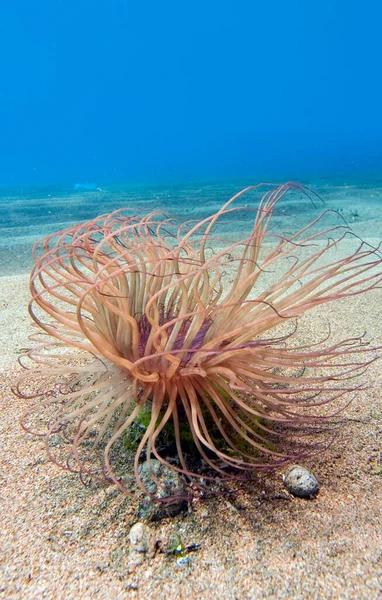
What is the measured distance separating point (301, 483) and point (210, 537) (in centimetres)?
40

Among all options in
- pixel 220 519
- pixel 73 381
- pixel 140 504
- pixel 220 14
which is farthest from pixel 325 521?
pixel 220 14

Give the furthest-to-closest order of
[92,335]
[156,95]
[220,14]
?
1. [156,95]
2. [220,14]
3. [92,335]

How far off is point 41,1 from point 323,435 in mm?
88140

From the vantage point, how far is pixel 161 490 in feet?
4.99

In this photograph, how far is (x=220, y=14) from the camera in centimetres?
8119

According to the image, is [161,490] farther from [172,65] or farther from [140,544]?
[172,65]

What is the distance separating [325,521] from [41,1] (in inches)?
3485

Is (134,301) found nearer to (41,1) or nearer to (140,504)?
(140,504)

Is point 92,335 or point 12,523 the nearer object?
point 12,523

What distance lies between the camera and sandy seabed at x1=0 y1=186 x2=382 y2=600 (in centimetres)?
126

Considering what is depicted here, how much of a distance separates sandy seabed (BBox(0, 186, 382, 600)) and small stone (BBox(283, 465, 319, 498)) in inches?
1.1

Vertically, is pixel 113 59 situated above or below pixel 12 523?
above

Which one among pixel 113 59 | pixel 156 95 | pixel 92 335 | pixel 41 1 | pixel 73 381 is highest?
pixel 41 1

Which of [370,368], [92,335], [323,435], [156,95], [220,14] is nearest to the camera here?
[92,335]
